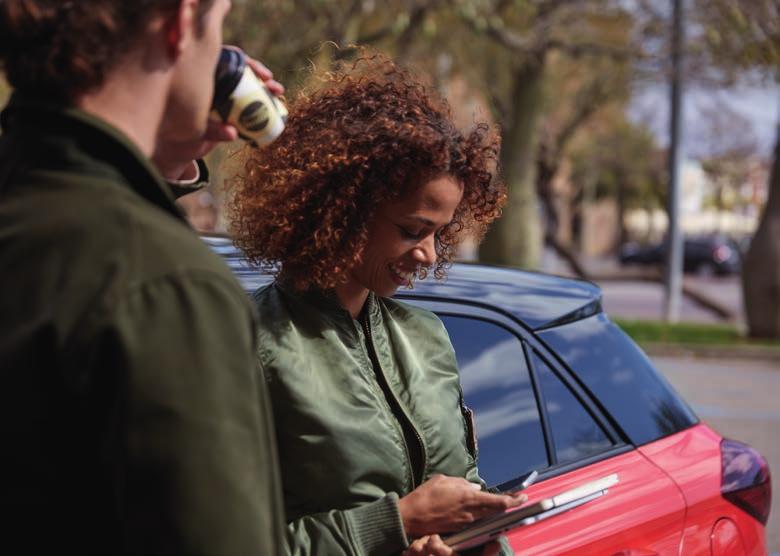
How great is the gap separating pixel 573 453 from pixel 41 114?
1.78 metres

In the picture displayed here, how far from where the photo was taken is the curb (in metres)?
13.5

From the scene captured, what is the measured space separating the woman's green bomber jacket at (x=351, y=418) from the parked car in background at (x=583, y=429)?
1.63ft

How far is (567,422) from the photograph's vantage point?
2.63m

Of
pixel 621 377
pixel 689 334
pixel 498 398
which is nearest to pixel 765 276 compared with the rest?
pixel 689 334

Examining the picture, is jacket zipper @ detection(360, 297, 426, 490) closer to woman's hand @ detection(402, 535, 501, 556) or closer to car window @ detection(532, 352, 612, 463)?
woman's hand @ detection(402, 535, 501, 556)

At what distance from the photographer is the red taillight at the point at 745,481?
2.77 metres

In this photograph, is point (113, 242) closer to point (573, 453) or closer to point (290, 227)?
point (290, 227)

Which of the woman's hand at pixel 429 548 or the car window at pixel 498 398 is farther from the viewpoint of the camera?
the car window at pixel 498 398

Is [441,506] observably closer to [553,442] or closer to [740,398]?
[553,442]

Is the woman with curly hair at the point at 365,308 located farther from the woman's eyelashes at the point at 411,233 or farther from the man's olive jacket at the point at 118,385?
the man's olive jacket at the point at 118,385

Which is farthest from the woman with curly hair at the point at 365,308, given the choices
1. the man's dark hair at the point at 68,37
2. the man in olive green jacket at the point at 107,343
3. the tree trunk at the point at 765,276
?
the tree trunk at the point at 765,276

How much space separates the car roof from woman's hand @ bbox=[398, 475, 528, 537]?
0.78 metres

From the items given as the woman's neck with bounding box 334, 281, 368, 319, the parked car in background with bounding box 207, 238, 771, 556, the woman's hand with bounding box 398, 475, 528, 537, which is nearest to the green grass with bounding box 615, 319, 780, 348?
the parked car in background with bounding box 207, 238, 771, 556

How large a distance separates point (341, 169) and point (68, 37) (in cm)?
98
